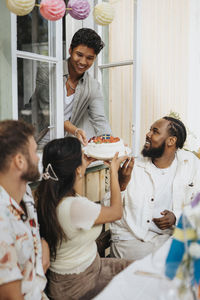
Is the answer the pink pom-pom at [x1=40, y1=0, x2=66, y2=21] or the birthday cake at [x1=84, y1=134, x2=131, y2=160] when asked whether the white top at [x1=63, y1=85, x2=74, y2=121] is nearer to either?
the birthday cake at [x1=84, y1=134, x2=131, y2=160]

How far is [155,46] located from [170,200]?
8.49 ft

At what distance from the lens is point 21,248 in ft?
3.90

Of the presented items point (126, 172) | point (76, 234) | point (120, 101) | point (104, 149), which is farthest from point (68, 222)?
point (120, 101)

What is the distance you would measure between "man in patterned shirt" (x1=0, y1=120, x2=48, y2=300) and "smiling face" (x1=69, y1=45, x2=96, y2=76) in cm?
120

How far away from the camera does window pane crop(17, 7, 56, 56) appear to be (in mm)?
1942

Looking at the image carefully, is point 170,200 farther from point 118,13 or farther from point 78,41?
point 118,13

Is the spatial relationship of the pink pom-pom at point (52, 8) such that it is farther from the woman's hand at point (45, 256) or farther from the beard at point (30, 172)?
the woman's hand at point (45, 256)

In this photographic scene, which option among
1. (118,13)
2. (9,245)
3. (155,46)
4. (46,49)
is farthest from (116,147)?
(155,46)

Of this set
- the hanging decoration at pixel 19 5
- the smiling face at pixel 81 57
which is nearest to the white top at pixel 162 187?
the smiling face at pixel 81 57

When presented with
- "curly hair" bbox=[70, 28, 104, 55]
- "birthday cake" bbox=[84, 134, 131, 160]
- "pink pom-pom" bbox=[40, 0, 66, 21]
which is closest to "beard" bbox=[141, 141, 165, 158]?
"birthday cake" bbox=[84, 134, 131, 160]

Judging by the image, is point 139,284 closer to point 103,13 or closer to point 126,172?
point 126,172

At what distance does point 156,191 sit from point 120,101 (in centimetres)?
121

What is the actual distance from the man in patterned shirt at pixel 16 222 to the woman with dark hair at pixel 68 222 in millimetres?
192

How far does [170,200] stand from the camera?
2326 millimetres
